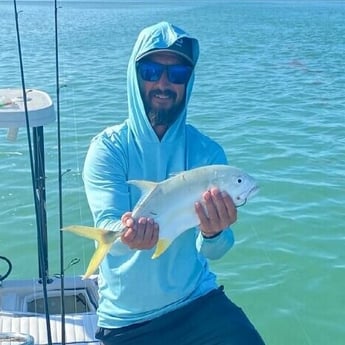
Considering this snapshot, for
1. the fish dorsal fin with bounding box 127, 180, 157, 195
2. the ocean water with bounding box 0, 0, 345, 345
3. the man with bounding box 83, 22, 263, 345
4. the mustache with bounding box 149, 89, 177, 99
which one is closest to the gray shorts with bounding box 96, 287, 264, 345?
the man with bounding box 83, 22, 263, 345

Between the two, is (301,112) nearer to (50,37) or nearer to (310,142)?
(310,142)

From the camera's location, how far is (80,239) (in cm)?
697

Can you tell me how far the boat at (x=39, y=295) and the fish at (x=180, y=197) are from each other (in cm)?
84

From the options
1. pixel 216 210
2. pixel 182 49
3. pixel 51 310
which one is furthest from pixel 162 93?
pixel 51 310

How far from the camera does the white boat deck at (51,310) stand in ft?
12.5

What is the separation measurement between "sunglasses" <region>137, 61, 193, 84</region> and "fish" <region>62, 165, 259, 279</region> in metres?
0.70

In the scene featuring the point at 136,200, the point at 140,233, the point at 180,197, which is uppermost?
the point at 180,197

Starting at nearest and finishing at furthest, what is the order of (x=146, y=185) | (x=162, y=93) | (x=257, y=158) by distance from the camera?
1. (x=146, y=185)
2. (x=162, y=93)
3. (x=257, y=158)

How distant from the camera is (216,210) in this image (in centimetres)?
282

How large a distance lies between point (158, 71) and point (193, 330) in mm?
1226

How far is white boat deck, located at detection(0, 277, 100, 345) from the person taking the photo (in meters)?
3.79

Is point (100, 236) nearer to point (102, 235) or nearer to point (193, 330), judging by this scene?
point (102, 235)

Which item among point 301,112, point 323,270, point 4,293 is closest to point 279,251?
point 323,270

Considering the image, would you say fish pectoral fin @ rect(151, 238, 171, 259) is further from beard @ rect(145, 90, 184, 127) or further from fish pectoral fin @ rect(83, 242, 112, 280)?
beard @ rect(145, 90, 184, 127)
